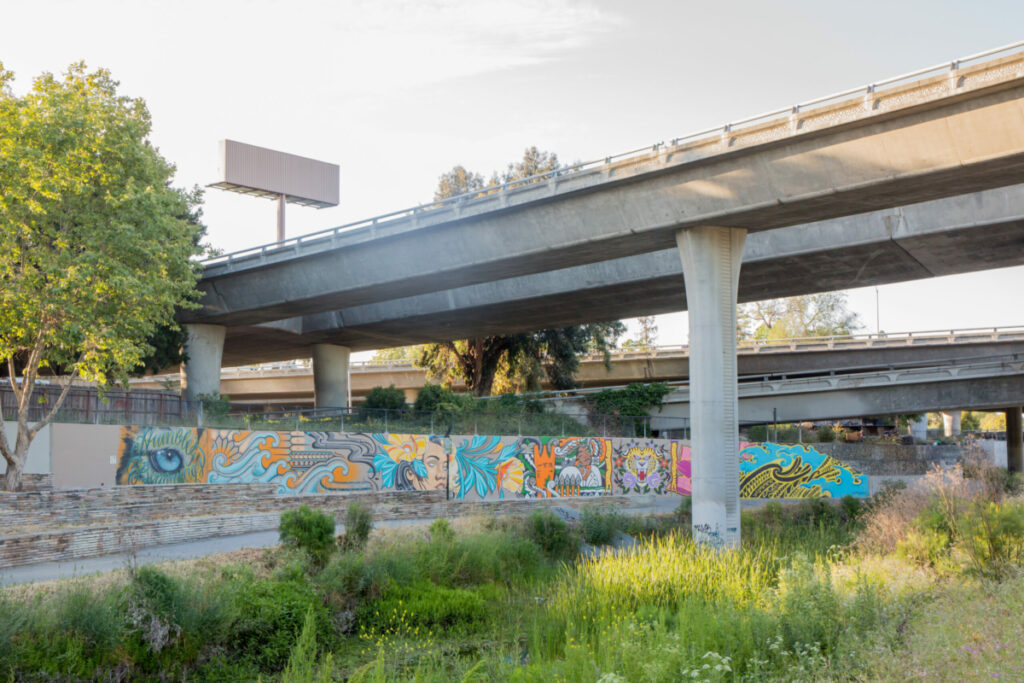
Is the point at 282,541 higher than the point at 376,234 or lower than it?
lower

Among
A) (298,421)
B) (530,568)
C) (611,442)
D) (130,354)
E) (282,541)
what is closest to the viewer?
(282,541)

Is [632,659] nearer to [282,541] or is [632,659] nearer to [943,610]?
[943,610]

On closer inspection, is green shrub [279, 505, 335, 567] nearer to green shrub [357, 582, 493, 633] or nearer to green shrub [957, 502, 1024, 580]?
green shrub [357, 582, 493, 633]

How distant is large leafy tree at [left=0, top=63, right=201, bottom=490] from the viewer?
23.6 metres

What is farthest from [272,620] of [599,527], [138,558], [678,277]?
[678,277]

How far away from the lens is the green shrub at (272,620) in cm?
1477

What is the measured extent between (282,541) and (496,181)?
4375cm

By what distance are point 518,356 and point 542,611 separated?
121 ft

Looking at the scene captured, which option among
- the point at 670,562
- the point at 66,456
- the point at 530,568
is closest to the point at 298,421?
the point at 66,456

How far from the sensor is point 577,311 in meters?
42.3

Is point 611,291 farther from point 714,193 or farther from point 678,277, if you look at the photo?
point 714,193

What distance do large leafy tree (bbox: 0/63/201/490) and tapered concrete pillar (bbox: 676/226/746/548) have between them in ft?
55.3

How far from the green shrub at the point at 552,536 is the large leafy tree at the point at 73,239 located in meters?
12.8

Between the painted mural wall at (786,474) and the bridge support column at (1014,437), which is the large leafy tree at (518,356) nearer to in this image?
the painted mural wall at (786,474)
